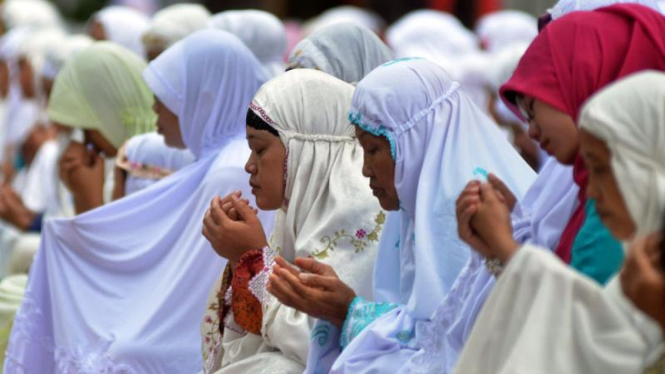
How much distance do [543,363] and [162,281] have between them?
262 centimetres

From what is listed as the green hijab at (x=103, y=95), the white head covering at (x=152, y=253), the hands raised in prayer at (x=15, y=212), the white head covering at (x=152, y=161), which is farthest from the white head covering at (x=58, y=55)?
the white head covering at (x=152, y=253)

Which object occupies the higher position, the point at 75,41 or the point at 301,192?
the point at 301,192

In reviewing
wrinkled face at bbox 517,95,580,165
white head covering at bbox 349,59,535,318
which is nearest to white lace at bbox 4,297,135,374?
white head covering at bbox 349,59,535,318

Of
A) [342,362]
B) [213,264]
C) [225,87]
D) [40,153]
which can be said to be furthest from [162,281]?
[40,153]

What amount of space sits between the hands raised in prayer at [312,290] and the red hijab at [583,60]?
73 cm

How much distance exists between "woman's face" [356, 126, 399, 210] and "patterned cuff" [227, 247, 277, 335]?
17.3 inches

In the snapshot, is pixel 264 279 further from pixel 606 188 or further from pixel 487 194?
pixel 606 188

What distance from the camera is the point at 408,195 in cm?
371

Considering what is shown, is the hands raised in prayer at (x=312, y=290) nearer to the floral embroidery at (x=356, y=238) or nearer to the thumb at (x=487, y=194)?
the floral embroidery at (x=356, y=238)

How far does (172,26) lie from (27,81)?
3394mm

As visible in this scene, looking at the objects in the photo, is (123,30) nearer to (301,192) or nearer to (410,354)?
(301,192)

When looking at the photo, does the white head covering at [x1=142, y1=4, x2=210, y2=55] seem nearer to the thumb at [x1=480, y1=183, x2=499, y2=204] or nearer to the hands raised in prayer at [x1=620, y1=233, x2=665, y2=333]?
the thumb at [x1=480, y1=183, x2=499, y2=204]

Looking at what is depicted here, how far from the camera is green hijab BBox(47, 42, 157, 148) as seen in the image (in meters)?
6.08

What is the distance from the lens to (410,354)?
→ 3.58 m
